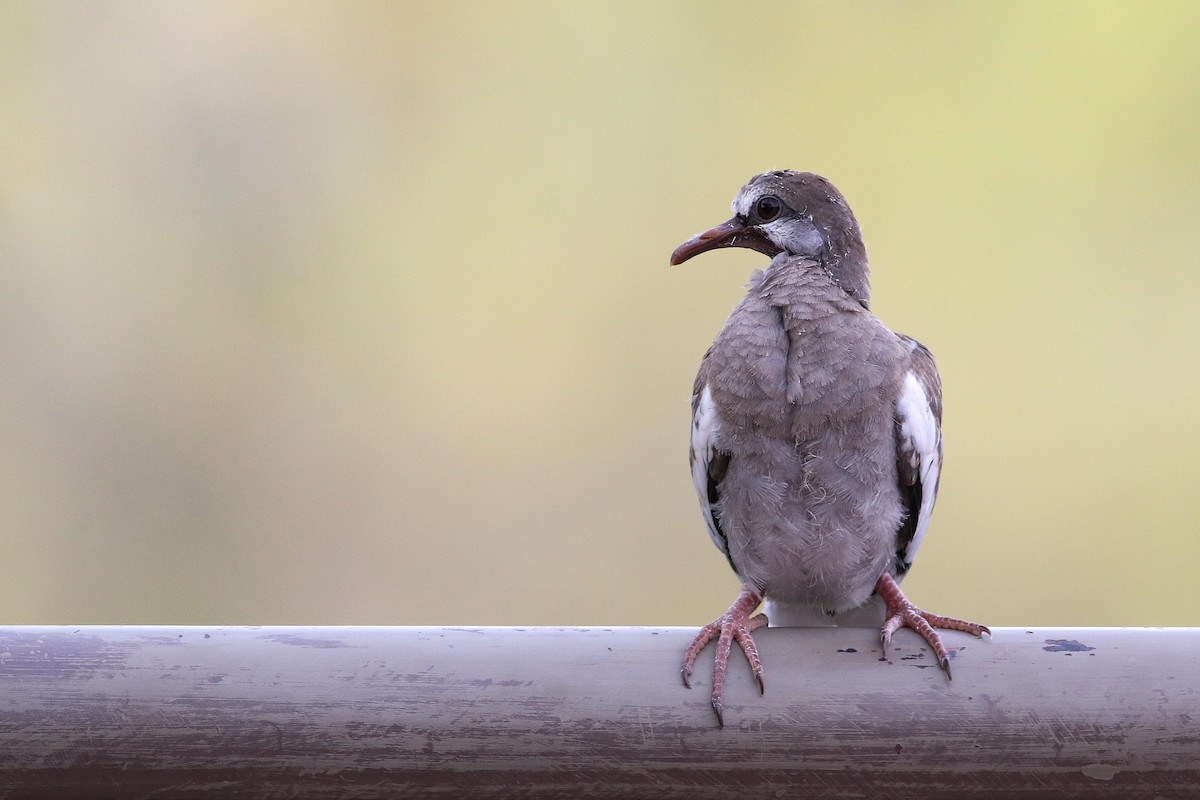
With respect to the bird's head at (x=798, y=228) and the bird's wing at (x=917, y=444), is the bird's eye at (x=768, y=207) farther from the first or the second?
the bird's wing at (x=917, y=444)

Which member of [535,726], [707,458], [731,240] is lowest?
[535,726]

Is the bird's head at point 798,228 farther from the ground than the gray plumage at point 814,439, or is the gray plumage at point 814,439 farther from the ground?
the bird's head at point 798,228

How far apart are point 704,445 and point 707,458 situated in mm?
18

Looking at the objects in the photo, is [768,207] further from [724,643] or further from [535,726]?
[535,726]

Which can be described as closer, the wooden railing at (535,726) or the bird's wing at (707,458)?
the wooden railing at (535,726)

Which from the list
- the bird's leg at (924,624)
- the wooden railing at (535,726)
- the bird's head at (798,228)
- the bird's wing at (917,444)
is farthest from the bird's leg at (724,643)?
the bird's head at (798,228)

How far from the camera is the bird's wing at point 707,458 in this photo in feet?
4.99

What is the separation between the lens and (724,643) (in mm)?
1167

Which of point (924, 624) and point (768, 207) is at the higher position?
point (768, 207)

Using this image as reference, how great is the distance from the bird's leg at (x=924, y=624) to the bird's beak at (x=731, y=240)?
0.57 metres

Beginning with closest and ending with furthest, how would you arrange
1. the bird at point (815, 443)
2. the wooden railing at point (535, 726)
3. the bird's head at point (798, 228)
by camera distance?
the wooden railing at point (535, 726) → the bird at point (815, 443) → the bird's head at point (798, 228)

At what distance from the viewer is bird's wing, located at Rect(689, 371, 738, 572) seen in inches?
59.9

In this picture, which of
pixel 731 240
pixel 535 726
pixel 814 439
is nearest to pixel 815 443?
pixel 814 439

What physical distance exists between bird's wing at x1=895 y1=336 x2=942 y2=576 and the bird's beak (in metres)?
0.26
